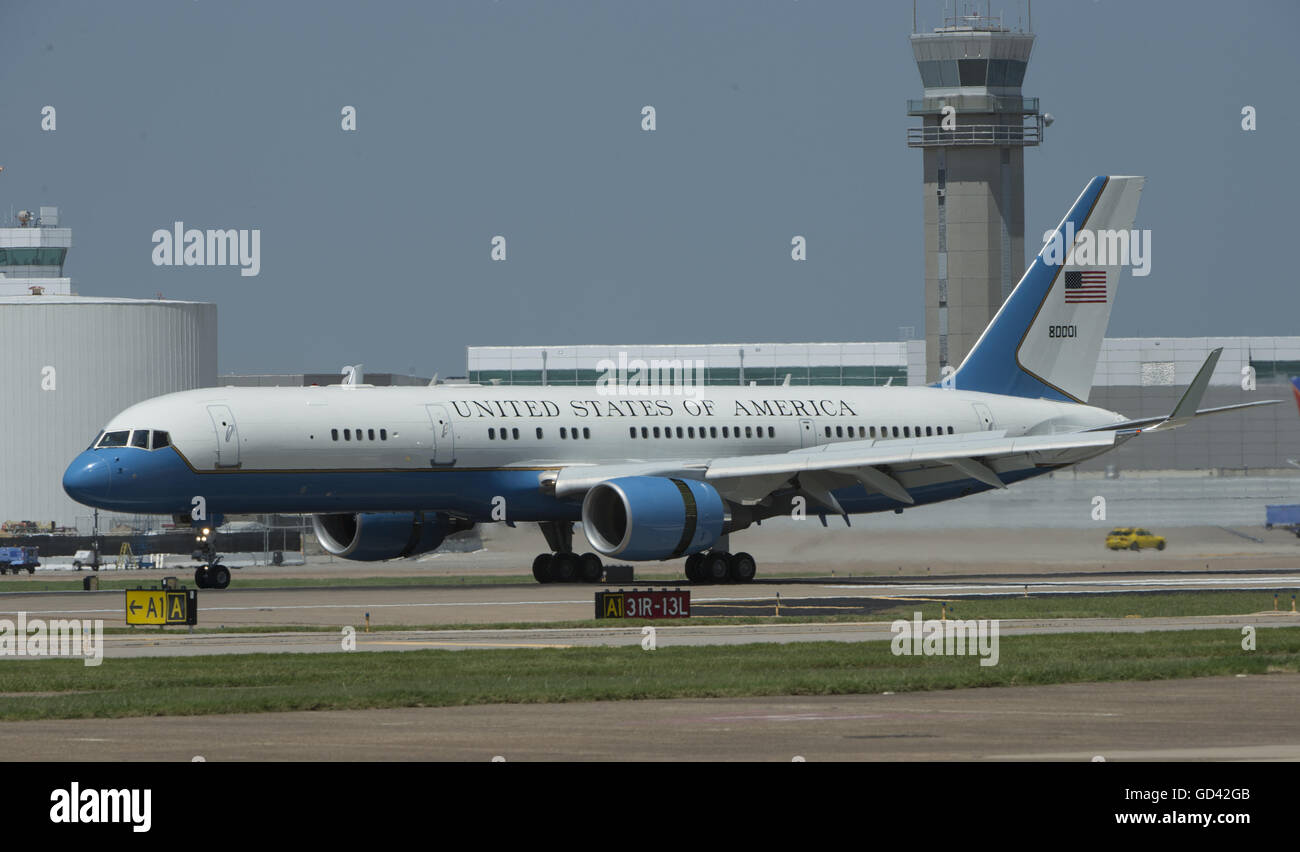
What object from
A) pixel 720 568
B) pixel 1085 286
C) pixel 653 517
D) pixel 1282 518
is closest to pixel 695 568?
pixel 720 568

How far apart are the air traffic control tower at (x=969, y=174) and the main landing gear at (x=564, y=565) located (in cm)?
6781

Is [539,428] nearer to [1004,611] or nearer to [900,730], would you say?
[1004,611]

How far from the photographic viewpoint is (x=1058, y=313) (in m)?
56.4

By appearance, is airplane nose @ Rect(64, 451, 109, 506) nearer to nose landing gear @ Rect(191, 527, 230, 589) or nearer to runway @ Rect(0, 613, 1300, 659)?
nose landing gear @ Rect(191, 527, 230, 589)

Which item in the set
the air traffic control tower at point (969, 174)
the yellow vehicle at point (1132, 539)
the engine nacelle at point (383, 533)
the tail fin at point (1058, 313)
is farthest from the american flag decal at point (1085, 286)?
the air traffic control tower at point (969, 174)

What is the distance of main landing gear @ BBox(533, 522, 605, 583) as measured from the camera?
49.9 meters

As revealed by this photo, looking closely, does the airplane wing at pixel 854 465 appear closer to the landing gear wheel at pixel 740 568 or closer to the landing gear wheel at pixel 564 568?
the landing gear wheel at pixel 740 568

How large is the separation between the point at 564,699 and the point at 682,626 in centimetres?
1249

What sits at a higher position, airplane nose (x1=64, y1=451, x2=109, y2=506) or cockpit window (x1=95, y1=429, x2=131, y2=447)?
cockpit window (x1=95, y1=429, x2=131, y2=447)

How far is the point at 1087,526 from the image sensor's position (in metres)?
58.4

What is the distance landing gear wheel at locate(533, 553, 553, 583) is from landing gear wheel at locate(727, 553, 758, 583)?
4.57 metres

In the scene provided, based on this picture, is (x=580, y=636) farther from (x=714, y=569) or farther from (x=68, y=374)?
(x=68, y=374)

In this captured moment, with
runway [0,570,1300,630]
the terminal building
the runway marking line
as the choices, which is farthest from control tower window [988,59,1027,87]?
the runway marking line

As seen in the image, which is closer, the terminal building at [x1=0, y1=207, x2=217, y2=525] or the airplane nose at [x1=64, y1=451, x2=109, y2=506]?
the airplane nose at [x1=64, y1=451, x2=109, y2=506]
